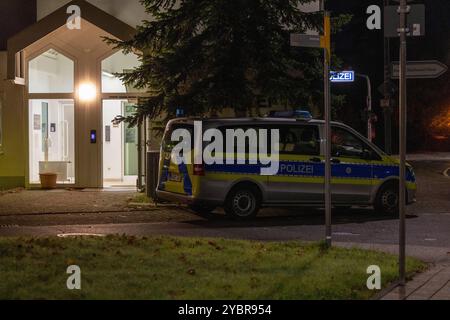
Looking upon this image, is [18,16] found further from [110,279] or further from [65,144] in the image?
[110,279]

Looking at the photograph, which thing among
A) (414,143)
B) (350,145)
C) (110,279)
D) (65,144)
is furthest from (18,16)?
(414,143)

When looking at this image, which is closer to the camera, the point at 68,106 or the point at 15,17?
the point at 68,106

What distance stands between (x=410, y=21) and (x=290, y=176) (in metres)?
7.25

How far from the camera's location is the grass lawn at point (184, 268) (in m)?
7.34

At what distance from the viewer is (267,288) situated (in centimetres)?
754

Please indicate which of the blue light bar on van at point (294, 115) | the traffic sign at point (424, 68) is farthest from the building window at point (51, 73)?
the traffic sign at point (424, 68)

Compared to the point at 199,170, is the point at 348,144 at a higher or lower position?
higher

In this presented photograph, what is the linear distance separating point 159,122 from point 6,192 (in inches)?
173

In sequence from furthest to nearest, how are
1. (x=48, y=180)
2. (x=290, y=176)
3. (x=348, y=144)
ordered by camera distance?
(x=48, y=180) → (x=348, y=144) → (x=290, y=176)

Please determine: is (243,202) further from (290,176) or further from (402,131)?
(402,131)

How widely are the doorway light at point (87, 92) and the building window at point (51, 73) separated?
274 millimetres

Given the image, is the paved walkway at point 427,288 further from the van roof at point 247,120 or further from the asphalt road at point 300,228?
the van roof at point 247,120

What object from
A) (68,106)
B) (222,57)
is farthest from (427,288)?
(68,106)

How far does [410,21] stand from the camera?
830 centimetres
